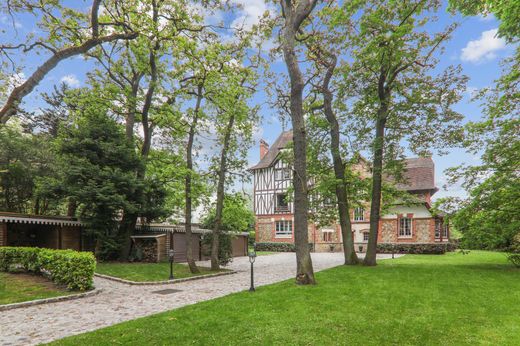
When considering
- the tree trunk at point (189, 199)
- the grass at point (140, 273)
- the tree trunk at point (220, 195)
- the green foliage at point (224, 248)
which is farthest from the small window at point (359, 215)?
the tree trunk at point (189, 199)

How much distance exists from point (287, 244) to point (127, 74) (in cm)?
1966

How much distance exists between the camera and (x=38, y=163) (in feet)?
60.4

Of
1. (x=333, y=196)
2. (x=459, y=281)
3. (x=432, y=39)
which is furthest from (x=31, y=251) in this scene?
(x=432, y=39)

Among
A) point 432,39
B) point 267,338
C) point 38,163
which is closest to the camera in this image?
point 267,338

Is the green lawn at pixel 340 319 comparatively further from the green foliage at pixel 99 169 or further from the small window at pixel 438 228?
the small window at pixel 438 228

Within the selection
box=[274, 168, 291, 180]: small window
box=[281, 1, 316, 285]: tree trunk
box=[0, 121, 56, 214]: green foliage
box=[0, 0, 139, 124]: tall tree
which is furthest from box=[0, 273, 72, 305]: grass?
box=[274, 168, 291, 180]: small window

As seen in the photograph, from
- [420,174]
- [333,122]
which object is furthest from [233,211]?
[420,174]

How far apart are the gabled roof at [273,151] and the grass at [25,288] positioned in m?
22.1

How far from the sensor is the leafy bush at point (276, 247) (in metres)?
28.3

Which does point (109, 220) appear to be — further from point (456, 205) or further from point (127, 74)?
point (456, 205)

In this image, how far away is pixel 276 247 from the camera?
2906 centimetres

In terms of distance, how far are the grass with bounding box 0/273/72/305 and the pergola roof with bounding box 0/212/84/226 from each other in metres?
4.97

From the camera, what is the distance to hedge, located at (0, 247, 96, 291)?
8508 mm

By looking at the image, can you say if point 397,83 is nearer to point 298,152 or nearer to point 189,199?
point 298,152
